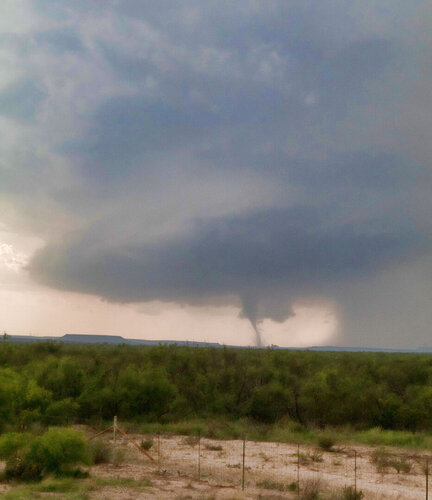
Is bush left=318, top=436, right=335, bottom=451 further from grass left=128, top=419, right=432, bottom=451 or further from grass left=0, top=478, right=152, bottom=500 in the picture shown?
grass left=0, top=478, right=152, bottom=500

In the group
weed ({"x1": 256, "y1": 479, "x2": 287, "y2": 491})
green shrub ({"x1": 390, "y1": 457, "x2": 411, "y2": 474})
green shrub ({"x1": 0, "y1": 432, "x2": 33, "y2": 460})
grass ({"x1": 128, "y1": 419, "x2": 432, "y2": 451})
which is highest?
green shrub ({"x1": 0, "y1": 432, "x2": 33, "y2": 460})

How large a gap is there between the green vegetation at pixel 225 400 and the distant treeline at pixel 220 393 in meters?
0.07

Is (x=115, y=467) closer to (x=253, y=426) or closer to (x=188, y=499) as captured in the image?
(x=188, y=499)

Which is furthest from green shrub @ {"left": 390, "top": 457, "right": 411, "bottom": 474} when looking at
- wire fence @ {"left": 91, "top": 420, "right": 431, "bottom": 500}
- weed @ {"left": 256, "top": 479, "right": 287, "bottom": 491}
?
weed @ {"left": 256, "top": 479, "right": 287, "bottom": 491}

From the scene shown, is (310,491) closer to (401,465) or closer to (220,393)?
(401,465)

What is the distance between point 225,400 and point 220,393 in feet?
4.94

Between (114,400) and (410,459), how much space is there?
2091 centimetres

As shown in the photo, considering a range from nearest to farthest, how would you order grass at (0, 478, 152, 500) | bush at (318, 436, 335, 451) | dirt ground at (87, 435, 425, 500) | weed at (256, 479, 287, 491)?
grass at (0, 478, 152, 500), dirt ground at (87, 435, 425, 500), weed at (256, 479, 287, 491), bush at (318, 436, 335, 451)

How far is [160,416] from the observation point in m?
41.1

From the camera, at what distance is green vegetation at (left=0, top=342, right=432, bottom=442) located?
33375 mm

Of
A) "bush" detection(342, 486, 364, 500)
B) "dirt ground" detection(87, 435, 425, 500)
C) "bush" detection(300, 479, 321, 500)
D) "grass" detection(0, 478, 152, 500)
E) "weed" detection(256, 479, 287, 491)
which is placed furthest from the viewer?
"weed" detection(256, 479, 287, 491)

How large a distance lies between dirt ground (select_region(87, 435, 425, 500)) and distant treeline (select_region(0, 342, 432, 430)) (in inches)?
309

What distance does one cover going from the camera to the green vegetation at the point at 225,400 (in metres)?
33.4

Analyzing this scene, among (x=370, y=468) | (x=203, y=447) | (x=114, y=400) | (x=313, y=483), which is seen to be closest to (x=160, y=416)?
(x=114, y=400)
